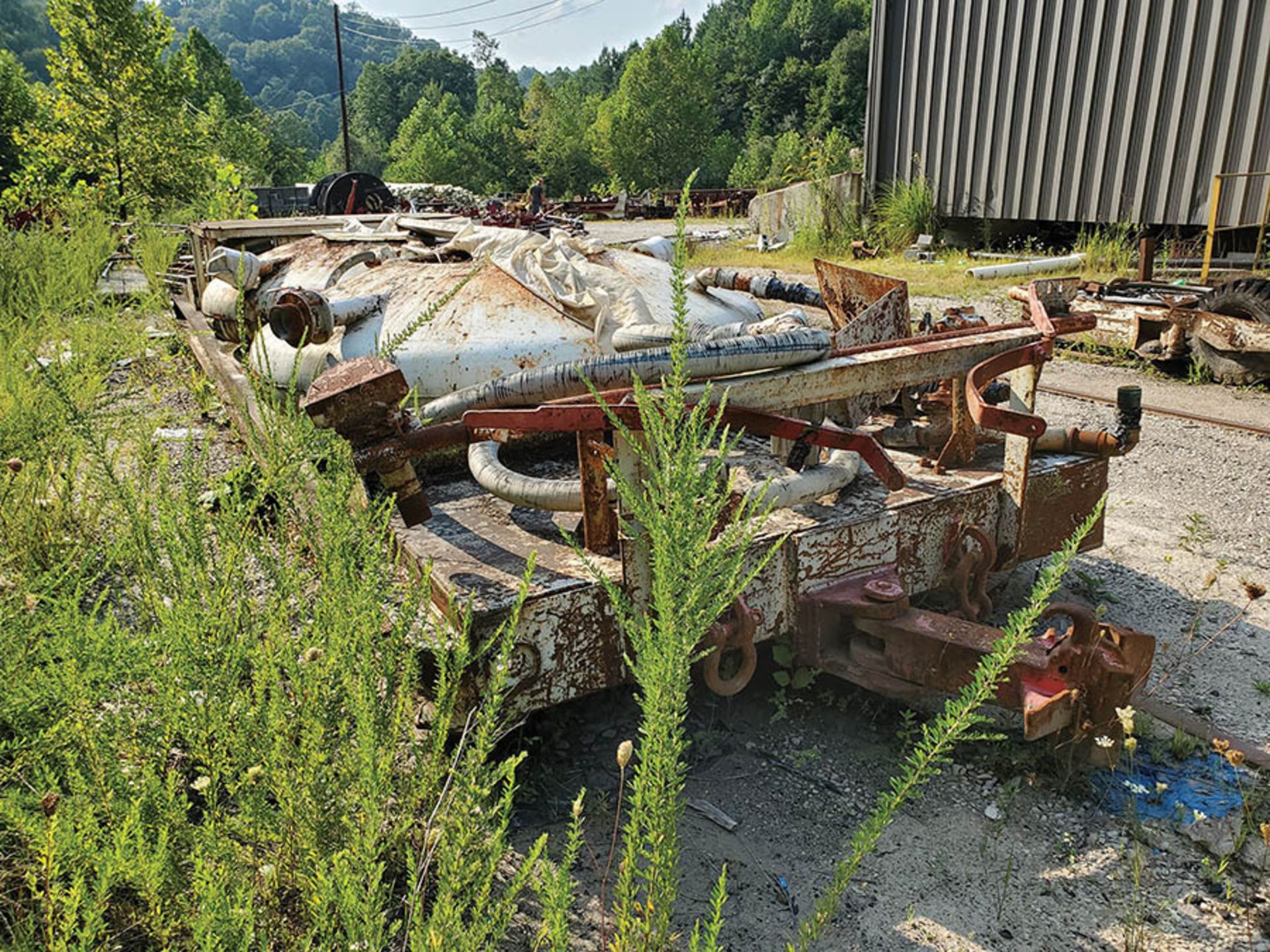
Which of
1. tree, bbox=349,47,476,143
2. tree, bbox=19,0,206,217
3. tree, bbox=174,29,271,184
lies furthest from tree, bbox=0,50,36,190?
tree, bbox=349,47,476,143

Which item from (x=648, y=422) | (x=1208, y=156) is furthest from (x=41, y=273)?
(x=1208, y=156)

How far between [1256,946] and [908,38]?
50.9ft

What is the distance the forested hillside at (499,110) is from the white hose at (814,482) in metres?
11.1

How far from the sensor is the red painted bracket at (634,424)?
A: 2.06m

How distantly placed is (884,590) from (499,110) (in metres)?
68.6

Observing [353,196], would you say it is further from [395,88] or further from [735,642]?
[395,88]

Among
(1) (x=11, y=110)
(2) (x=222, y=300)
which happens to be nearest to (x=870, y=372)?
(2) (x=222, y=300)

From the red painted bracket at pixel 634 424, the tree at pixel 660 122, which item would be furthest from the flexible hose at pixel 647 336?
the tree at pixel 660 122

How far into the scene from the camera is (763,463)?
3.14 metres

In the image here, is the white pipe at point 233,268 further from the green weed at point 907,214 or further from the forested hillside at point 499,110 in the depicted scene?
the green weed at point 907,214

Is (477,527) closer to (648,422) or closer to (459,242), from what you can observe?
(648,422)

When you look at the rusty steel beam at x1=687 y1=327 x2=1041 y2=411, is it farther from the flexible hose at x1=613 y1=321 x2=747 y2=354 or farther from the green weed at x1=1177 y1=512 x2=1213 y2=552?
the green weed at x1=1177 y1=512 x2=1213 y2=552

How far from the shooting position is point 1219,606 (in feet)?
11.5

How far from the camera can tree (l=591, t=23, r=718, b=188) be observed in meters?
57.2
